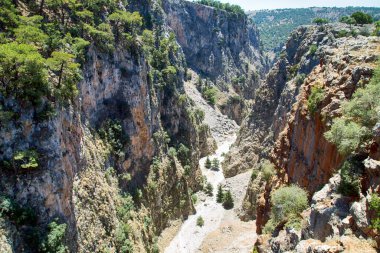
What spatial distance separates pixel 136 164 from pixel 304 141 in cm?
3388

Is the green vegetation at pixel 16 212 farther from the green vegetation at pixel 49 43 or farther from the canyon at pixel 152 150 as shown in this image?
the green vegetation at pixel 49 43

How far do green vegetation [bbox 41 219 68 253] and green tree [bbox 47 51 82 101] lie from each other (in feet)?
47.5

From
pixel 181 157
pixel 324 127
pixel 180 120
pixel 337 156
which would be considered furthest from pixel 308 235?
pixel 180 120

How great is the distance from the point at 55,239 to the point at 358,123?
30.3m

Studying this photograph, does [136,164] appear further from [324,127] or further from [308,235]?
[308,235]

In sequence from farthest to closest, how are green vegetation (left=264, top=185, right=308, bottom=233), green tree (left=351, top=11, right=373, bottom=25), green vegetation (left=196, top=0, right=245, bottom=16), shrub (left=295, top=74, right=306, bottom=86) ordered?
1. green vegetation (left=196, top=0, right=245, bottom=16)
2. green tree (left=351, top=11, right=373, bottom=25)
3. shrub (left=295, top=74, right=306, bottom=86)
4. green vegetation (left=264, top=185, right=308, bottom=233)

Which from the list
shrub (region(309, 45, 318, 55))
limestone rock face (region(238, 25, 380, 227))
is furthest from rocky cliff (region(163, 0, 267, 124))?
limestone rock face (region(238, 25, 380, 227))

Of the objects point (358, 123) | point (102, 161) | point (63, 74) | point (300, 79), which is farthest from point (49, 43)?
point (300, 79)

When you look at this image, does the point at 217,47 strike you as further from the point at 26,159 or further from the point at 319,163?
the point at 26,159

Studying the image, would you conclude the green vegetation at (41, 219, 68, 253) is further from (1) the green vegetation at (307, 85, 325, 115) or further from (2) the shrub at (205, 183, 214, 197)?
(2) the shrub at (205, 183, 214, 197)

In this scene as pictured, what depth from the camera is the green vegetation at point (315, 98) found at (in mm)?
39331

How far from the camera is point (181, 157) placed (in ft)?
284

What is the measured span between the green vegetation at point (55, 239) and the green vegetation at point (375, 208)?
2842cm

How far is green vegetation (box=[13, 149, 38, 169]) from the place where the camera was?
33844 mm
